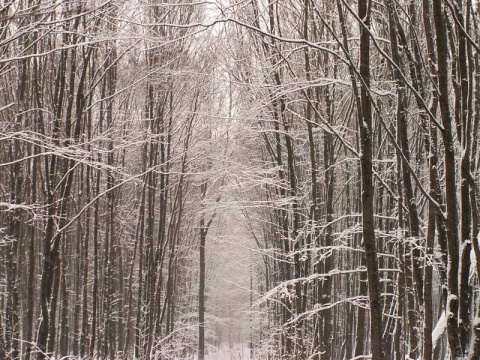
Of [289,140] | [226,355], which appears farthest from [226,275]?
[289,140]

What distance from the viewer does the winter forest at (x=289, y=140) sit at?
132 inches

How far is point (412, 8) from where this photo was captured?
466cm

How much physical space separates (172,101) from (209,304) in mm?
22551

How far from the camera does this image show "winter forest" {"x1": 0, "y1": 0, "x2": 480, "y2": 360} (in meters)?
3.35

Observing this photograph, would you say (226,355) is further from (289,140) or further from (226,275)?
(289,140)

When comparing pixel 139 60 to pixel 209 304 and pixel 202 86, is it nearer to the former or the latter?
pixel 202 86

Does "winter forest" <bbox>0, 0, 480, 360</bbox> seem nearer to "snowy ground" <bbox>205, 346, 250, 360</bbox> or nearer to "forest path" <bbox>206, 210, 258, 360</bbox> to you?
"forest path" <bbox>206, 210, 258, 360</bbox>

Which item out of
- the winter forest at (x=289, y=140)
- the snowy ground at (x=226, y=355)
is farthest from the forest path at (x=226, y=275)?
the winter forest at (x=289, y=140)

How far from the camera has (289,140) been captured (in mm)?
9336

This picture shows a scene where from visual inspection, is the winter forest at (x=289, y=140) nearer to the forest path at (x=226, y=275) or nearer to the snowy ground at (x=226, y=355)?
the forest path at (x=226, y=275)

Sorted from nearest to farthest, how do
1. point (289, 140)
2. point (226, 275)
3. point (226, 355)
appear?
point (289, 140) → point (226, 355) → point (226, 275)

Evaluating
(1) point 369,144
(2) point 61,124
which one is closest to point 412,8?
(1) point 369,144

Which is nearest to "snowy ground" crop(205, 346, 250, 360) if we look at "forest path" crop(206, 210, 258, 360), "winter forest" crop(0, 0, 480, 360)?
"forest path" crop(206, 210, 258, 360)

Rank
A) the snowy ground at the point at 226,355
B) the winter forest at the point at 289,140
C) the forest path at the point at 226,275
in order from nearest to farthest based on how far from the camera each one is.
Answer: the winter forest at the point at 289,140
the snowy ground at the point at 226,355
the forest path at the point at 226,275
